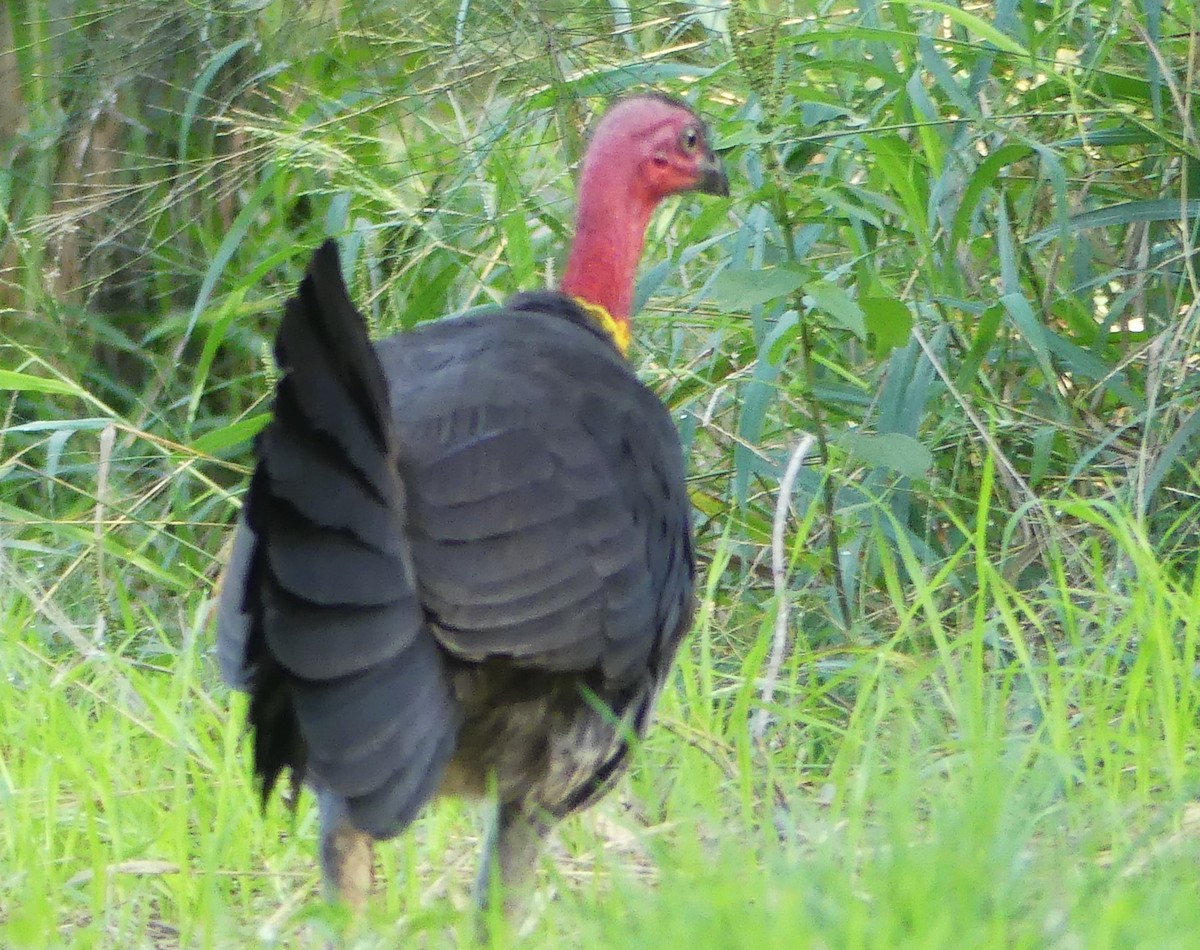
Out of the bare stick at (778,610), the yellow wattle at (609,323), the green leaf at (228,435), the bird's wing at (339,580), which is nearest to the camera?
the bird's wing at (339,580)

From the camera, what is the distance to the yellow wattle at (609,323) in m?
3.11

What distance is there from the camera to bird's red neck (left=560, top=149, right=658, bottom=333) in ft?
10.5

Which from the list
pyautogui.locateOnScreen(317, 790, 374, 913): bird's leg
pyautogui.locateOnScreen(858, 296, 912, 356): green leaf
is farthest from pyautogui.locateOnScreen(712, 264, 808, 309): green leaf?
pyautogui.locateOnScreen(317, 790, 374, 913): bird's leg

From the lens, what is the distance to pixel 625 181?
3.25 metres

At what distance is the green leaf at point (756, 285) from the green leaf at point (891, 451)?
0.28 meters

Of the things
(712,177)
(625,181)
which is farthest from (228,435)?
(712,177)

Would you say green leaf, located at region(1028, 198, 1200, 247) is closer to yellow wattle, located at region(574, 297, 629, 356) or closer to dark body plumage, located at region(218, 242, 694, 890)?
yellow wattle, located at region(574, 297, 629, 356)

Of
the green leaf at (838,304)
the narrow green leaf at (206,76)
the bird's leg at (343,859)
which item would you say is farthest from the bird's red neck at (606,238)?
the bird's leg at (343,859)

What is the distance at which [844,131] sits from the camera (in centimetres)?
331

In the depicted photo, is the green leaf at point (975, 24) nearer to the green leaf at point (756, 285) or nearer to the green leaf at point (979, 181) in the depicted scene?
the green leaf at point (979, 181)

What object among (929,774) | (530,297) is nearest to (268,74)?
(530,297)

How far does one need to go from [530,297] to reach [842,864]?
129 cm

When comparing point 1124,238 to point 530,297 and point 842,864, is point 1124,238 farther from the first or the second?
point 842,864

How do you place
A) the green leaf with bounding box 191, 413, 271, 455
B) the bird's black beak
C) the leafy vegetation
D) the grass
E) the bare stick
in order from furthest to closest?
the green leaf with bounding box 191, 413, 271, 455
the bird's black beak
the bare stick
the leafy vegetation
the grass
